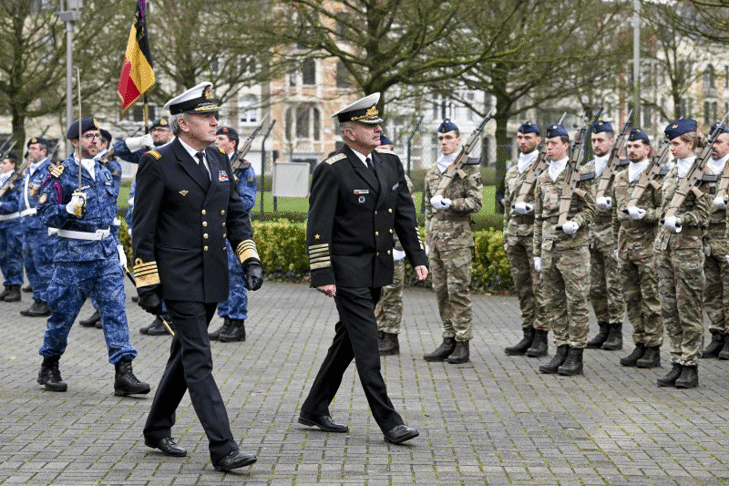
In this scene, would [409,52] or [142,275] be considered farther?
[409,52]

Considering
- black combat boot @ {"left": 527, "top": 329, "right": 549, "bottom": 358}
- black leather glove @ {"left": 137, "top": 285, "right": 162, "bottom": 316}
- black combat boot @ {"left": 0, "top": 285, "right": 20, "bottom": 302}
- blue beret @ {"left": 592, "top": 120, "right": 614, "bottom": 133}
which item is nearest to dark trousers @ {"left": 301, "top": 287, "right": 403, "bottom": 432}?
black leather glove @ {"left": 137, "top": 285, "right": 162, "bottom": 316}

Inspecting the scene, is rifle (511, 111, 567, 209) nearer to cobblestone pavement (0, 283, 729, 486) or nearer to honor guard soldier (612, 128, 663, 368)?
honor guard soldier (612, 128, 663, 368)

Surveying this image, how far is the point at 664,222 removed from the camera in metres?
9.62

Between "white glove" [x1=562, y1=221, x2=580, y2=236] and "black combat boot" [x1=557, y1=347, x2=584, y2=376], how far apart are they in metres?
0.97

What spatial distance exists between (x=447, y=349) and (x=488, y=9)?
46.9 feet

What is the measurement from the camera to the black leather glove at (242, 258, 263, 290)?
6.88m

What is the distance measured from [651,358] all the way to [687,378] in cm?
123

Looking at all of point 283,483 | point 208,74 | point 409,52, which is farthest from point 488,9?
point 283,483

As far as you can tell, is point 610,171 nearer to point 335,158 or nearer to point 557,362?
point 557,362

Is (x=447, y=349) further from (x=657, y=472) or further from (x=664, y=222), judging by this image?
(x=657, y=472)

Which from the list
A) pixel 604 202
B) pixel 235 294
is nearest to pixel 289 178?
pixel 235 294

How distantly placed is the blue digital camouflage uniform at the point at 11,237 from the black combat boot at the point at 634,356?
9.13 meters

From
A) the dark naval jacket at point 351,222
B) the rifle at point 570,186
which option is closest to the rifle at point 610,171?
the rifle at point 570,186

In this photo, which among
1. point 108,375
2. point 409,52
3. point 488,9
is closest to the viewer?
point 108,375
